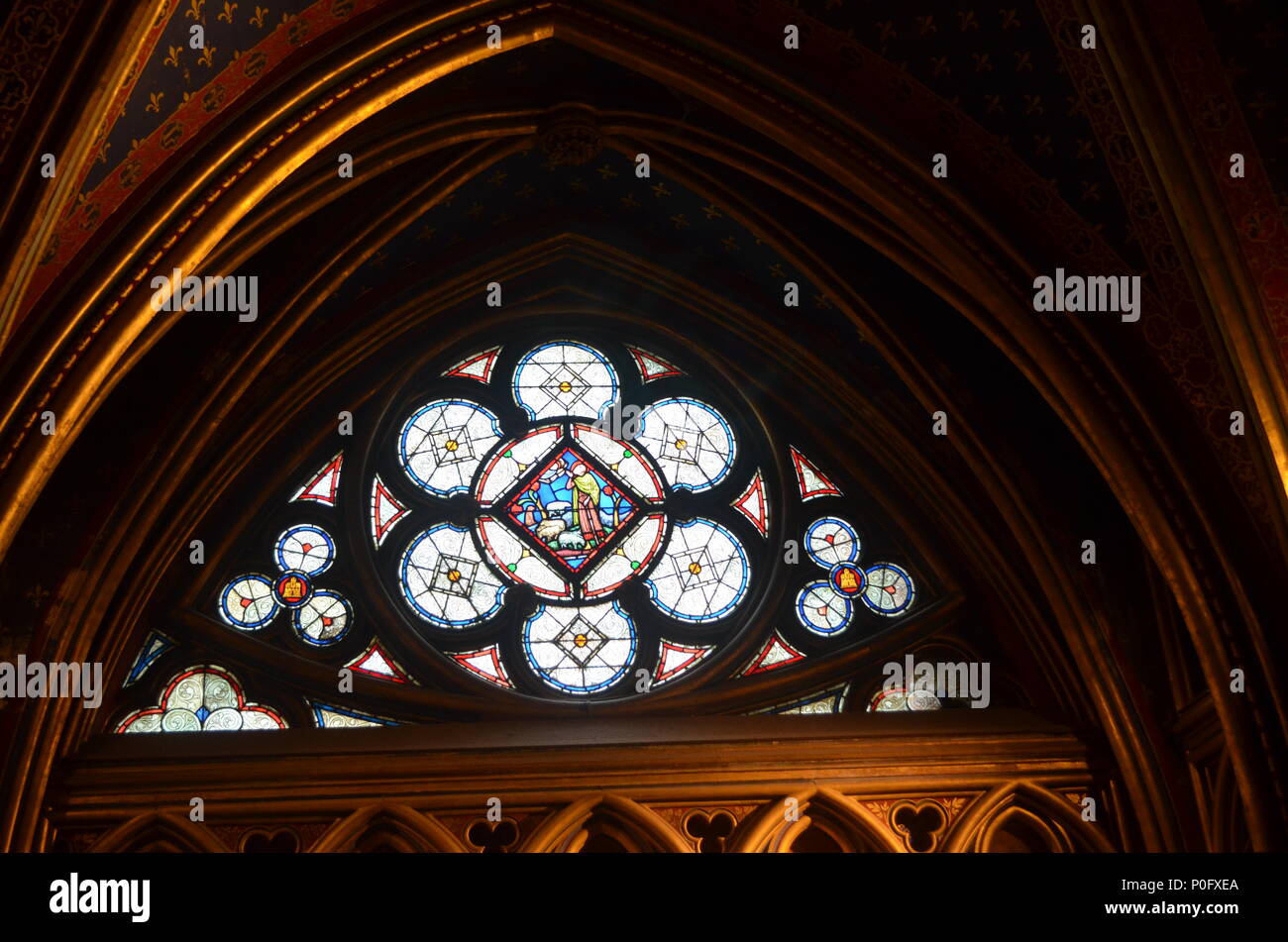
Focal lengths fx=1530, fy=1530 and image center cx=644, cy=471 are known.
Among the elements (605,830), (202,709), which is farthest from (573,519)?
(202,709)

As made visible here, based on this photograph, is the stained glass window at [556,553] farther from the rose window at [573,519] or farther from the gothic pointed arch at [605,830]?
the gothic pointed arch at [605,830]

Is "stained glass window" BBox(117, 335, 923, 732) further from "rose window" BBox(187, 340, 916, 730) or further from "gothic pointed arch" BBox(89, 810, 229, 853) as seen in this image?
"gothic pointed arch" BBox(89, 810, 229, 853)

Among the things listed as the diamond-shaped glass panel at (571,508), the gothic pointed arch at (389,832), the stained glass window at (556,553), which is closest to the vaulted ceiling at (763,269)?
the stained glass window at (556,553)

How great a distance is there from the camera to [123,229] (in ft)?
26.1

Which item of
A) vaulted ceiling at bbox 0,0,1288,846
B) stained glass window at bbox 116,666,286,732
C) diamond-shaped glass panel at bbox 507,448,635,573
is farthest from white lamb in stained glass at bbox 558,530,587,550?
stained glass window at bbox 116,666,286,732

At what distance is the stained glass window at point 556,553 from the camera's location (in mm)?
10719

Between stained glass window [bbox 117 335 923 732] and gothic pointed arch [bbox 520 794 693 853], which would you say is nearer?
gothic pointed arch [bbox 520 794 693 853]

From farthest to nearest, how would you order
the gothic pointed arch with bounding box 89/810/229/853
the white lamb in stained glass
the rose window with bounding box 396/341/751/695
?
the white lamb in stained glass, the rose window with bounding box 396/341/751/695, the gothic pointed arch with bounding box 89/810/229/853

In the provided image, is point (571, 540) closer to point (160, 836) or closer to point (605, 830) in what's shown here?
point (605, 830)

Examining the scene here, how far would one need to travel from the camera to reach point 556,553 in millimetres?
11406

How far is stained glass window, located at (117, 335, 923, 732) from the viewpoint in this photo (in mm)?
10719

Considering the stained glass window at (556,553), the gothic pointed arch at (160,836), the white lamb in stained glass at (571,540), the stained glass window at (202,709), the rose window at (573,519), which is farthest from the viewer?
the white lamb in stained glass at (571,540)
